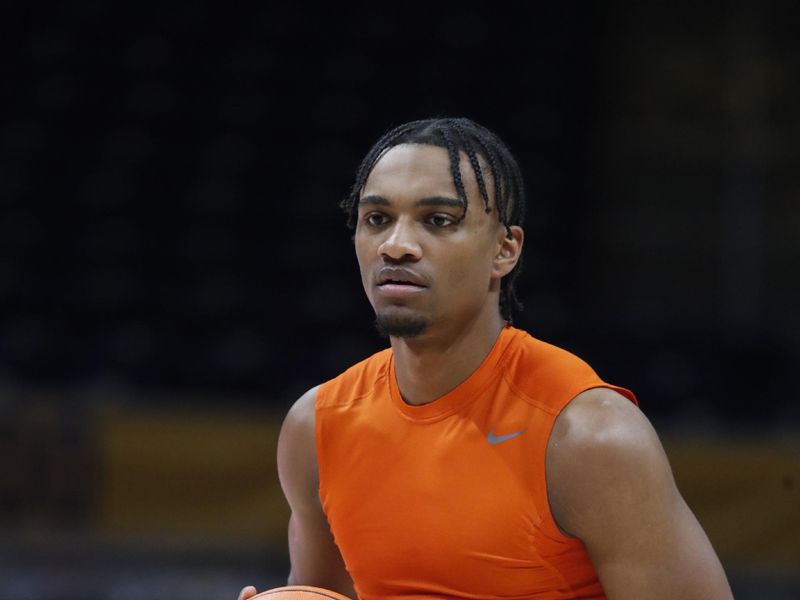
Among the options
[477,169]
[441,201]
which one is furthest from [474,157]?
[441,201]

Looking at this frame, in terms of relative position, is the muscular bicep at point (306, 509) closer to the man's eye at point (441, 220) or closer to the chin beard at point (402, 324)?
the chin beard at point (402, 324)

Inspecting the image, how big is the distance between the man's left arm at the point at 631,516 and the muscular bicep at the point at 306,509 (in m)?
0.64

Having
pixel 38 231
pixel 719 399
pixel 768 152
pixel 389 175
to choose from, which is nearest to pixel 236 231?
pixel 38 231

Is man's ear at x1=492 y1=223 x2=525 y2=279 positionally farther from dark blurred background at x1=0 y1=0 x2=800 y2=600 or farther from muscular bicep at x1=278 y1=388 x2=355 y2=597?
dark blurred background at x1=0 y1=0 x2=800 y2=600

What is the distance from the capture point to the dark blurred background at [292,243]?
604cm

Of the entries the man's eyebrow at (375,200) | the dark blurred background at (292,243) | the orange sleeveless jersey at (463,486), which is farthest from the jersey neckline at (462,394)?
the dark blurred background at (292,243)

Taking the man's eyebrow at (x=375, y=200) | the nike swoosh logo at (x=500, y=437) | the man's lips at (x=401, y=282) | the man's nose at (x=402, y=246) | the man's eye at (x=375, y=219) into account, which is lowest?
the nike swoosh logo at (x=500, y=437)

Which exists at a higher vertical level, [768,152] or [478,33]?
[478,33]

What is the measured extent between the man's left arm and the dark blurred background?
3853mm

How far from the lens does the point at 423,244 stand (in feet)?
7.55

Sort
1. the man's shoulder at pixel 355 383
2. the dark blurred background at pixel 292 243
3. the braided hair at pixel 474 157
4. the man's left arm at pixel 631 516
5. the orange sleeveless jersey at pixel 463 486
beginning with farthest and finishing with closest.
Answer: the dark blurred background at pixel 292 243
the man's shoulder at pixel 355 383
the braided hair at pixel 474 157
the orange sleeveless jersey at pixel 463 486
the man's left arm at pixel 631 516

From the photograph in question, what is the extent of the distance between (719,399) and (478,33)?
4.21m

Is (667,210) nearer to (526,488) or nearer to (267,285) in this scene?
(267,285)

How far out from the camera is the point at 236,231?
27.1ft
